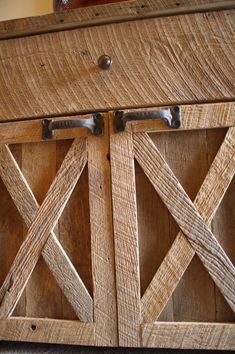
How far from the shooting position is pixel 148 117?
59cm

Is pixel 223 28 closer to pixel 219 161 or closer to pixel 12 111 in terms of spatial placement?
pixel 219 161

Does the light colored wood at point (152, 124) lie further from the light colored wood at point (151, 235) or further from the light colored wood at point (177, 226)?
the light colored wood at point (151, 235)

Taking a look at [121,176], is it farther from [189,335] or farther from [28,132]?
[189,335]

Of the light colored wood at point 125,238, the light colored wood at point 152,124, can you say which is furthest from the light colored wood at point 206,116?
the light colored wood at point 125,238

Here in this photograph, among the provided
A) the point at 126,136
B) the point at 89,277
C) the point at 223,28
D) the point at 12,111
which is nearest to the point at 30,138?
the point at 12,111

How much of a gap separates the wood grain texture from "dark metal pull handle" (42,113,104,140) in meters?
0.03

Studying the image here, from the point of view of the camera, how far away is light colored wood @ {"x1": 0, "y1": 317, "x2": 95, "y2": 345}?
623 millimetres

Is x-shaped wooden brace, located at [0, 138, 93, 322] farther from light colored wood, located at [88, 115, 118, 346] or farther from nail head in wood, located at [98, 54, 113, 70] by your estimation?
nail head in wood, located at [98, 54, 113, 70]

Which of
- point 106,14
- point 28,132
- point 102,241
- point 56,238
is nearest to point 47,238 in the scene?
point 56,238

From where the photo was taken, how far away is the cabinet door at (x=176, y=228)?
59 cm

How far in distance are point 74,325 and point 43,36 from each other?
2.02ft

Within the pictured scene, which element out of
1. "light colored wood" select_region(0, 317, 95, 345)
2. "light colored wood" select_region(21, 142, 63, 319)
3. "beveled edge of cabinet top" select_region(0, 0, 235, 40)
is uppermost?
"beveled edge of cabinet top" select_region(0, 0, 235, 40)

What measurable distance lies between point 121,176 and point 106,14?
0.34 m

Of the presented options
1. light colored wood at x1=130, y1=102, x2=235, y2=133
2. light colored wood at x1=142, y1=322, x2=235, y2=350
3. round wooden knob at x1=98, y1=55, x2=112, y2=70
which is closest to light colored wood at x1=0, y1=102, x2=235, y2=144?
light colored wood at x1=130, y1=102, x2=235, y2=133
